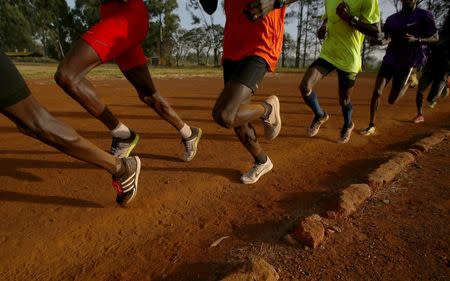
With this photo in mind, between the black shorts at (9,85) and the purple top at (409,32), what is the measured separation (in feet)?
16.2

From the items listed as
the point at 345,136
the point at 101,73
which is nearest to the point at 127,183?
the point at 345,136

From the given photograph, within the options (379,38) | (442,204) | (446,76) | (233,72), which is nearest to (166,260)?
(233,72)

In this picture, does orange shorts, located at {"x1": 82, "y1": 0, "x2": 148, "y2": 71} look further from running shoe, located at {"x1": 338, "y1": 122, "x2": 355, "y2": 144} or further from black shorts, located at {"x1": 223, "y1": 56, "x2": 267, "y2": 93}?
running shoe, located at {"x1": 338, "y1": 122, "x2": 355, "y2": 144}

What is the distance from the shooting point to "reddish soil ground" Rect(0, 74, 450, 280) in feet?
6.86

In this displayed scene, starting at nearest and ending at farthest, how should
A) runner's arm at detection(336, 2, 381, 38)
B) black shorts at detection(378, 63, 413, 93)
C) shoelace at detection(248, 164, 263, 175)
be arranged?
shoelace at detection(248, 164, 263, 175), runner's arm at detection(336, 2, 381, 38), black shorts at detection(378, 63, 413, 93)

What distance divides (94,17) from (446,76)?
152 ft

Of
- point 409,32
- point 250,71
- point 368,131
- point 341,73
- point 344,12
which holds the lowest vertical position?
point 368,131

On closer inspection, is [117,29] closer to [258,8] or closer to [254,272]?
[258,8]

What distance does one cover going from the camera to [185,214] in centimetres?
271

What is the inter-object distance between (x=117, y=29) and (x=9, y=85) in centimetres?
117

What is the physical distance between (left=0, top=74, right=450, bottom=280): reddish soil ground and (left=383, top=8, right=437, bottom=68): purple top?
4.75ft

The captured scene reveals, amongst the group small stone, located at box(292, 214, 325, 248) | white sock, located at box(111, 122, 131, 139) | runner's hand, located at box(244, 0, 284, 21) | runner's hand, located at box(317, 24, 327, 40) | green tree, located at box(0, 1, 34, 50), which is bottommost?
green tree, located at box(0, 1, 34, 50)

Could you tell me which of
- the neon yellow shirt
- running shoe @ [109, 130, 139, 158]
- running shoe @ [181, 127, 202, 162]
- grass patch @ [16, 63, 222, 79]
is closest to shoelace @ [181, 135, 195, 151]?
running shoe @ [181, 127, 202, 162]

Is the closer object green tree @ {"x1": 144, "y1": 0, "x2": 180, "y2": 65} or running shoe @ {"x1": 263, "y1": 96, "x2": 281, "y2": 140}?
running shoe @ {"x1": 263, "y1": 96, "x2": 281, "y2": 140}
